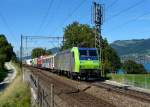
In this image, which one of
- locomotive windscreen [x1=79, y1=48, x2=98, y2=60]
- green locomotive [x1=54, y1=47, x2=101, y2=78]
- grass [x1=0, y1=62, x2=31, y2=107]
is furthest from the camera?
locomotive windscreen [x1=79, y1=48, x2=98, y2=60]

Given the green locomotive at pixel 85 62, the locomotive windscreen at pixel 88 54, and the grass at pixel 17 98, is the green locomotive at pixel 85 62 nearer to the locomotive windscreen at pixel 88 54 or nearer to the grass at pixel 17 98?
the locomotive windscreen at pixel 88 54

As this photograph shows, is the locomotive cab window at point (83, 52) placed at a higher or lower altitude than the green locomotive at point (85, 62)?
higher

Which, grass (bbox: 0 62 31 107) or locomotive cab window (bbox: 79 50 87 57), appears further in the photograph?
locomotive cab window (bbox: 79 50 87 57)

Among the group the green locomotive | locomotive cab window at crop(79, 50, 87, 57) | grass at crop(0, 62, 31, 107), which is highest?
locomotive cab window at crop(79, 50, 87, 57)

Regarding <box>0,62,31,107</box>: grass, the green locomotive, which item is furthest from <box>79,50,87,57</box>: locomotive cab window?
<box>0,62,31,107</box>: grass

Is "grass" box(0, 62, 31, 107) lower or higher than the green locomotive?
lower

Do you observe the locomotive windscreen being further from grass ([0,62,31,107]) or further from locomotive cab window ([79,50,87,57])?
grass ([0,62,31,107])

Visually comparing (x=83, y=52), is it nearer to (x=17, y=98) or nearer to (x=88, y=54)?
(x=88, y=54)

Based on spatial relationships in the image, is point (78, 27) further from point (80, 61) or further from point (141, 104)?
point (141, 104)

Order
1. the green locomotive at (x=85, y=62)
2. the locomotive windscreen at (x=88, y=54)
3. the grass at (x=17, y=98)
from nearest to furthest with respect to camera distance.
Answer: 1. the grass at (x=17, y=98)
2. the green locomotive at (x=85, y=62)
3. the locomotive windscreen at (x=88, y=54)

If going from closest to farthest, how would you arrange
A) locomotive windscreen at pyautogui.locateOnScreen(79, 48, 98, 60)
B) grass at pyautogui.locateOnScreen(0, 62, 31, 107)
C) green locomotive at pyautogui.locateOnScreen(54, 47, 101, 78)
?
1. grass at pyautogui.locateOnScreen(0, 62, 31, 107)
2. green locomotive at pyautogui.locateOnScreen(54, 47, 101, 78)
3. locomotive windscreen at pyautogui.locateOnScreen(79, 48, 98, 60)

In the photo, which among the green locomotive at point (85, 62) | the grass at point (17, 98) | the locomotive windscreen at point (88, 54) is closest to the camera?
the grass at point (17, 98)

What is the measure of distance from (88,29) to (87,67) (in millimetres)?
45359

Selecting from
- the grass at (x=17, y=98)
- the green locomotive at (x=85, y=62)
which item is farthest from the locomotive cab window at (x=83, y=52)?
the grass at (x=17, y=98)
